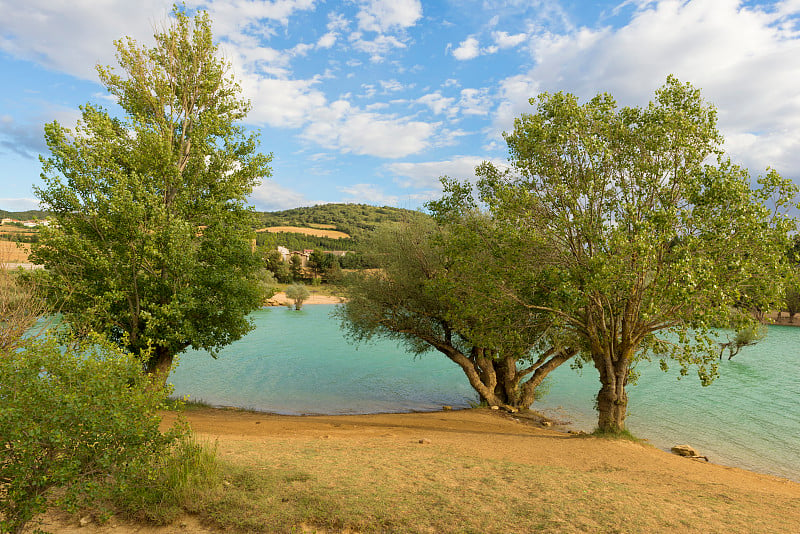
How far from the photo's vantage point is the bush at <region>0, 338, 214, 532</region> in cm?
443

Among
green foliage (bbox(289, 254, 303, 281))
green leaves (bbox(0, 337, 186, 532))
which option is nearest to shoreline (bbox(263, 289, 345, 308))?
green foliage (bbox(289, 254, 303, 281))

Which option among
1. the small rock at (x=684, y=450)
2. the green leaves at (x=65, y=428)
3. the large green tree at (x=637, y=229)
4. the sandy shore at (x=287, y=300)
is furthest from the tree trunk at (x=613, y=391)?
the sandy shore at (x=287, y=300)

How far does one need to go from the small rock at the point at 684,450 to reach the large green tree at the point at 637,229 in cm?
317

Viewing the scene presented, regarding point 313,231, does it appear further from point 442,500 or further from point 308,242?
point 442,500

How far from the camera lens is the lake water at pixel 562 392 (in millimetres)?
16281

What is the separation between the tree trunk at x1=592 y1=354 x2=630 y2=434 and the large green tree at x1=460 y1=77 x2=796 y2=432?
1.2 inches

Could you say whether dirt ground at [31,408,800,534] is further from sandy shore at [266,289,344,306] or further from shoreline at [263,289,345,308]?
sandy shore at [266,289,344,306]

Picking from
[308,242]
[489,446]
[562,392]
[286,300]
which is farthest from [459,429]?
[308,242]

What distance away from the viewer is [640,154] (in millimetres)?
11750

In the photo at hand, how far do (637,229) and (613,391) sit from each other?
483 centimetres

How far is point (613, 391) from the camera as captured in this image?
41.2 feet

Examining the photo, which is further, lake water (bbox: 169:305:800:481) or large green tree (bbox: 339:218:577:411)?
large green tree (bbox: 339:218:577:411)

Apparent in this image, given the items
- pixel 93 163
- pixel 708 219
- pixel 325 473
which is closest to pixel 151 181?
pixel 93 163

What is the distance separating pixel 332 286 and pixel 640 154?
44.5 feet
